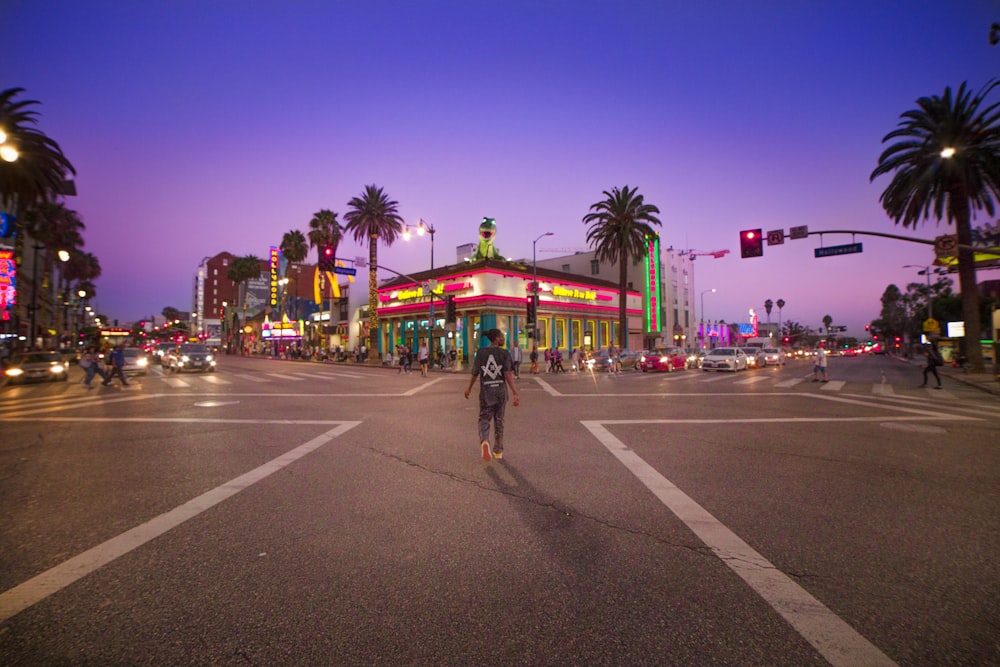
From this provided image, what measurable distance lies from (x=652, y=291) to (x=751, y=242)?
35441 millimetres

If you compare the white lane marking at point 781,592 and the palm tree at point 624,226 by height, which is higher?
the palm tree at point 624,226

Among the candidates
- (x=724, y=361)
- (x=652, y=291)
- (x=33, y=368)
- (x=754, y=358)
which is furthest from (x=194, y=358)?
(x=652, y=291)

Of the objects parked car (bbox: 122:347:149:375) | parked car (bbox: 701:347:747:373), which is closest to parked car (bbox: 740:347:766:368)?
parked car (bbox: 701:347:747:373)

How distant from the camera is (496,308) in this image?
39906 millimetres

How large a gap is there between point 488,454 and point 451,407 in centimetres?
649

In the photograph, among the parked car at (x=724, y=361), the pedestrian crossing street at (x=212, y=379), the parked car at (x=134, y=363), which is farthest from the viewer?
the parked car at (x=724, y=361)

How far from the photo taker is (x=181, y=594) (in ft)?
10.3

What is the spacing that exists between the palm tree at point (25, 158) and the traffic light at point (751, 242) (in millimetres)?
36708

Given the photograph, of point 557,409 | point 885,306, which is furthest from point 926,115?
point 885,306

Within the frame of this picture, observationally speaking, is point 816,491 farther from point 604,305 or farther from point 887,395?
point 604,305

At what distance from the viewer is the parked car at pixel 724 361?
104ft

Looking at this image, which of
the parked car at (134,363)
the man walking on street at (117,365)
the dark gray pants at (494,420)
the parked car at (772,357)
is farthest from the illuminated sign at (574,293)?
the dark gray pants at (494,420)

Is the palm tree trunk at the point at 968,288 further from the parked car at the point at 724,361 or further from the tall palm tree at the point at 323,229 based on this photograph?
the tall palm tree at the point at 323,229

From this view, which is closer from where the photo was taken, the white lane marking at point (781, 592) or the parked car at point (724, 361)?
the white lane marking at point (781, 592)
